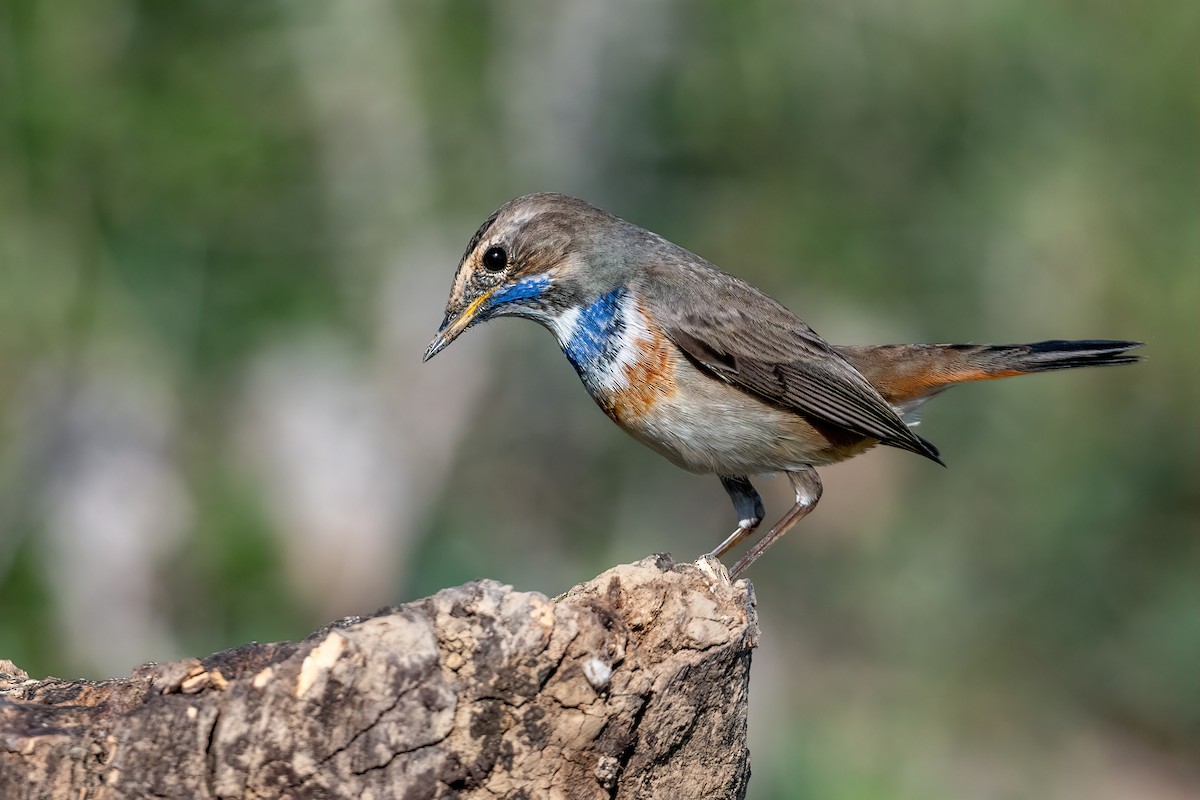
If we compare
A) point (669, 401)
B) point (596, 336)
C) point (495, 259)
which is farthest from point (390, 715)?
point (495, 259)

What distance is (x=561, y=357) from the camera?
10609 mm

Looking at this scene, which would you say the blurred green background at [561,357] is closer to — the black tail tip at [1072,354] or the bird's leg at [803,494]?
the bird's leg at [803,494]

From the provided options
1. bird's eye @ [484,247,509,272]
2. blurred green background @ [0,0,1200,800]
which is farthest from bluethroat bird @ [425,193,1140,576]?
blurred green background @ [0,0,1200,800]

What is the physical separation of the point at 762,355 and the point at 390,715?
287cm

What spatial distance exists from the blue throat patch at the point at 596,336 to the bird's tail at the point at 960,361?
1230 mm

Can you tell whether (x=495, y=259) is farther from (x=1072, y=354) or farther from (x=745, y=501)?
(x=1072, y=354)

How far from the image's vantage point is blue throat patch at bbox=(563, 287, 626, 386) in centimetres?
555

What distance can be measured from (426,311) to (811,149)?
10.5 ft

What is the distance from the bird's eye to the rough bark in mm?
2236

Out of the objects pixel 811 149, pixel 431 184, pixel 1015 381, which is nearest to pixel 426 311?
pixel 431 184

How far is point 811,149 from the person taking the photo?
35.5 ft

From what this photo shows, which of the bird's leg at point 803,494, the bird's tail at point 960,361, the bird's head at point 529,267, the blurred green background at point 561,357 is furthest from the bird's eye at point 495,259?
the blurred green background at point 561,357

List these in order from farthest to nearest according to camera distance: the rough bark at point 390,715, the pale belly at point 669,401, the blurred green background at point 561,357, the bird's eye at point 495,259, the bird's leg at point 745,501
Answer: the blurred green background at point 561,357
the bird's leg at point 745,501
the bird's eye at point 495,259
the pale belly at point 669,401
the rough bark at point 390,715

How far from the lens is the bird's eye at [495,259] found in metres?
5.62
